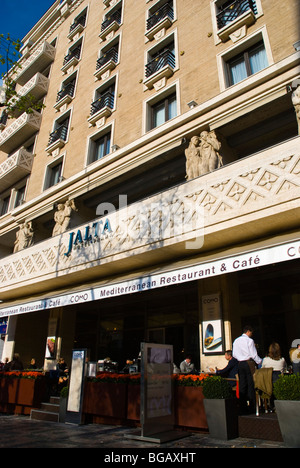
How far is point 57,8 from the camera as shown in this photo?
2786 cm

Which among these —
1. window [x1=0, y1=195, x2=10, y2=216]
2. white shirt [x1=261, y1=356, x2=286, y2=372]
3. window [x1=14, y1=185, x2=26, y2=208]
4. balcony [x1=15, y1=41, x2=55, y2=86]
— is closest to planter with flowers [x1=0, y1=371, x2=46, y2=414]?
white shirt [x1=261, y1=356, x2=286, y2=372]

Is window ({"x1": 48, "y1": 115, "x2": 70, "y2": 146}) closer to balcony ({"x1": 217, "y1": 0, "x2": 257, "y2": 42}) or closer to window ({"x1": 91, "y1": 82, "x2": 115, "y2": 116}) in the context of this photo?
window ({"x1": 91, "y1": 82, "x2": 115, "y2": 116})

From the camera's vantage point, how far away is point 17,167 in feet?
69.3

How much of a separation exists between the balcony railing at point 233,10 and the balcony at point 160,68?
263cm

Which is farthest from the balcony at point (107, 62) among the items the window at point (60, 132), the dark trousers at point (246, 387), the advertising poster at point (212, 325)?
the dark trousers at point (246, 387)

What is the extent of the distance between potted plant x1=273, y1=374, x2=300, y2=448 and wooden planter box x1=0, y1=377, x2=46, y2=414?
27.2 feet

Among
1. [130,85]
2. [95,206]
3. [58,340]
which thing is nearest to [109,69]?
[130,85]

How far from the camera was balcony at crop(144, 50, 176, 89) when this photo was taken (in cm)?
1481

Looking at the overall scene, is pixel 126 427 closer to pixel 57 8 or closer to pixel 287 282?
pixel 287 282

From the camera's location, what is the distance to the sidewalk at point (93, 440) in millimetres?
5684

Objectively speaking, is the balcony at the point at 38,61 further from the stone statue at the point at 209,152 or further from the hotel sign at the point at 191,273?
the hotel sign at the point at 191,273

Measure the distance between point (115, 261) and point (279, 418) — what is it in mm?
7909

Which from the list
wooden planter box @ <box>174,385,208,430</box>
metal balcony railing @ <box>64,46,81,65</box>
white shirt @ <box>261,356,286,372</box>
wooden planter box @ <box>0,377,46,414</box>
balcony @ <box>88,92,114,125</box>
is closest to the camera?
wooden planter box @ <box>174,385,208,430</box>

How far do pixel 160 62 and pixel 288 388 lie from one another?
15193mm
